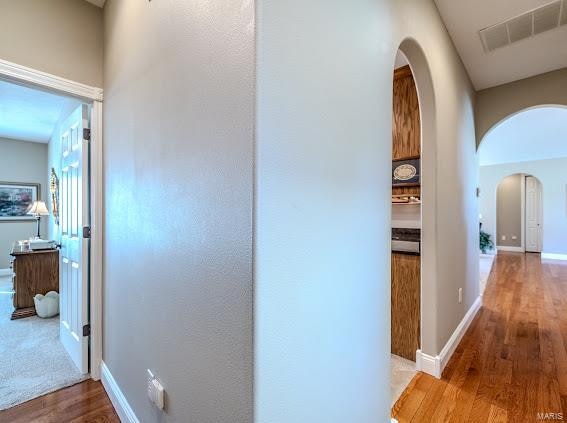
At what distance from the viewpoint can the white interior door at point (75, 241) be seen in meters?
1.99

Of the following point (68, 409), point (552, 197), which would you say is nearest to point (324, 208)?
point (68, 409)

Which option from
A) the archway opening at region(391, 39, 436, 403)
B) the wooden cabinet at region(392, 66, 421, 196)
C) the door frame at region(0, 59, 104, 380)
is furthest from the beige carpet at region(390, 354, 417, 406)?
the door frame at region(0, 59, 104, 380)

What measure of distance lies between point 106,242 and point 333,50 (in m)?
1.90

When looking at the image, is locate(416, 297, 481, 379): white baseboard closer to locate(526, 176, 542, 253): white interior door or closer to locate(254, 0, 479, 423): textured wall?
locate(254, 0, 479, 423): textured wall

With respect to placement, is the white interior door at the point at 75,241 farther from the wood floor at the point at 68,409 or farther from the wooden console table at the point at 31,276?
the wooden console table at the point at 31,276

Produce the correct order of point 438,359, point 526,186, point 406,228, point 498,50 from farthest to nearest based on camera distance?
point 526,186
point 498,50
point 406,228
point 438,359

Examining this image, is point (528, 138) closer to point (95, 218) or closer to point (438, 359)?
point (438, 359)

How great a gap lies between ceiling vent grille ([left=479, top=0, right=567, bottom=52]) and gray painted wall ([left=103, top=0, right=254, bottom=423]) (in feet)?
8.19

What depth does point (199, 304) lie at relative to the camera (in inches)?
36.7

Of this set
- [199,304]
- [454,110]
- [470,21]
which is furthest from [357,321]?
[470,21]

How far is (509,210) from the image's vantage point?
8.70 meters

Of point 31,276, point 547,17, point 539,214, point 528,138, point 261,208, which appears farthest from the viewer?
point 539,214

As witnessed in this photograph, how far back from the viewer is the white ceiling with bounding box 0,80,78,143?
10.3 ft

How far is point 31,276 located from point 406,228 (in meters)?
4.32
